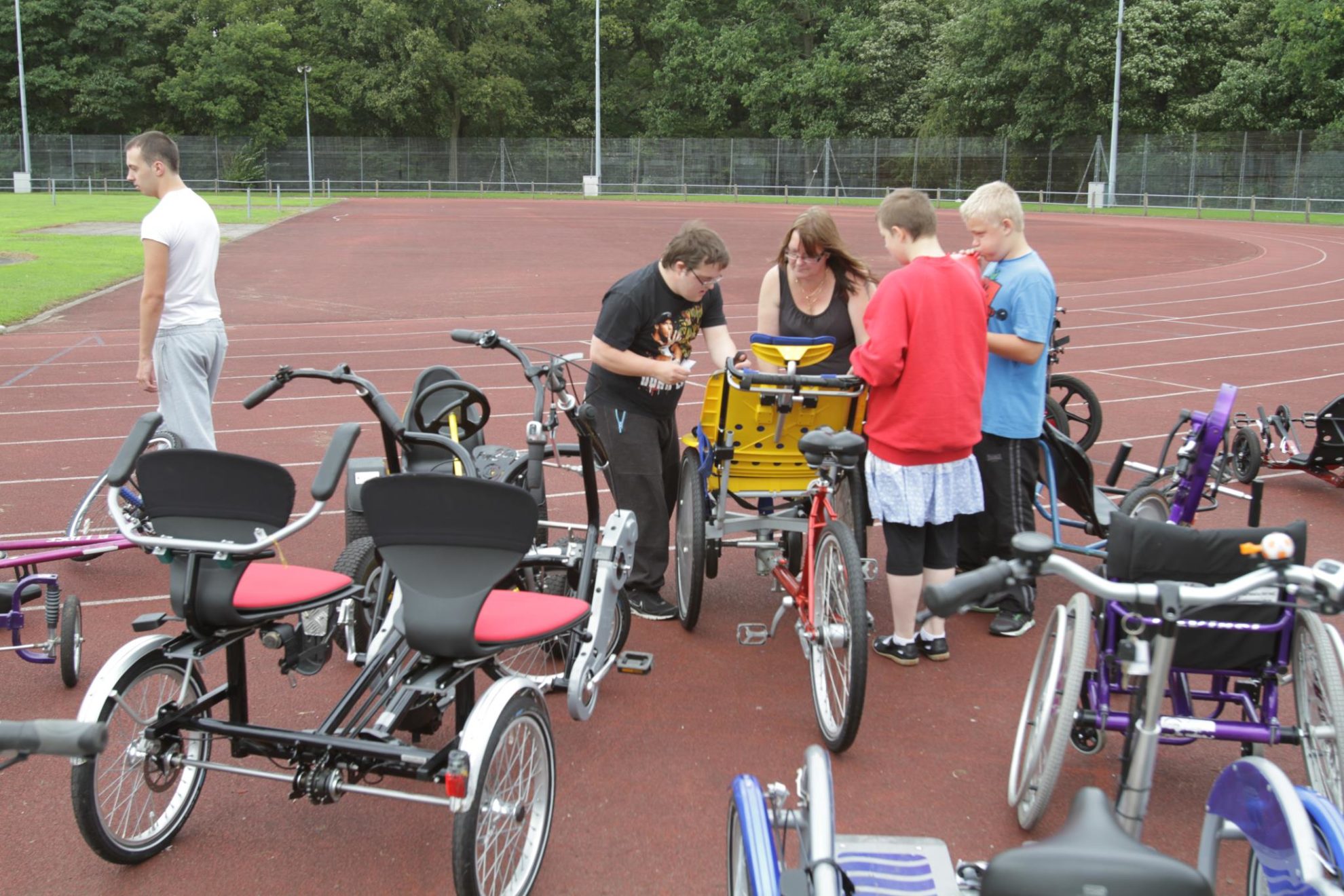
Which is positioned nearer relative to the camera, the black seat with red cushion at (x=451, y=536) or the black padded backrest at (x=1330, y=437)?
the black seat with red cushion at (x=451, y=536)

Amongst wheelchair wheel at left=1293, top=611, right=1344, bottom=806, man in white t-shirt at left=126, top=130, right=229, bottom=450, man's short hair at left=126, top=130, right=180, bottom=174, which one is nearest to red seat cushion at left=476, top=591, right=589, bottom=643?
wheelchair wheel at left=1293, top=611, right=1344, bottom=806

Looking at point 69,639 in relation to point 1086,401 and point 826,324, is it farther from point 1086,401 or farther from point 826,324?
point 1086,401

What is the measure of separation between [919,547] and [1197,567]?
4.55ft

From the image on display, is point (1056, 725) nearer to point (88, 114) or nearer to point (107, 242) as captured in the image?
point (107, 242)

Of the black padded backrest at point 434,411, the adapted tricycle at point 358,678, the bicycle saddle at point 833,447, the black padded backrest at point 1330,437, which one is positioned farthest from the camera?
the black padded backrest at point 1330,437

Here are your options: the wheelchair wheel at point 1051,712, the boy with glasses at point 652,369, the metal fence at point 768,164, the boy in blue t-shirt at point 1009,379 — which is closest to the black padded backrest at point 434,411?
the boy with glasses at point 652,369

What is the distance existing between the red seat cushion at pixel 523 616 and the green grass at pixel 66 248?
1433 centimetres

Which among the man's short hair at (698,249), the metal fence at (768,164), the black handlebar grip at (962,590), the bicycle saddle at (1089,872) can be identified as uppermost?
the metal fence at (768,164)

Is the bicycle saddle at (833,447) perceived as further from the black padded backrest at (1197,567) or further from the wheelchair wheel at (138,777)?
the wheelchair wheel at (138,777)

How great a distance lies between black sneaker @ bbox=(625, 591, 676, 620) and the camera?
19.0ft

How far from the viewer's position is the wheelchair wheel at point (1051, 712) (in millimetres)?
3660

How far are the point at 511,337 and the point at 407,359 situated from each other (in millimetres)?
2042

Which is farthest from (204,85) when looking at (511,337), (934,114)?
(511,337)

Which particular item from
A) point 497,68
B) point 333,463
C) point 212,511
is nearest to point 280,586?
point 212,511
